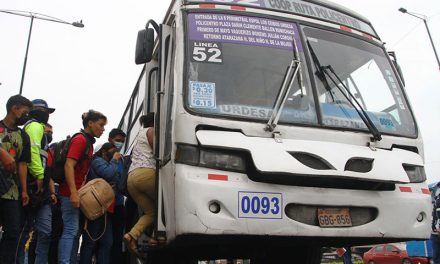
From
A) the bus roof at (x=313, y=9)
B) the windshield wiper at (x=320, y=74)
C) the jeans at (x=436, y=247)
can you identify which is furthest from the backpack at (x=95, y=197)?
the jeans at (x=436, y=247)

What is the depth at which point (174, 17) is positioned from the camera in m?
4.21

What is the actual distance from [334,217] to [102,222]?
8.87 feet

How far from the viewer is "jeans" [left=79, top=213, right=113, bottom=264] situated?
192 inches

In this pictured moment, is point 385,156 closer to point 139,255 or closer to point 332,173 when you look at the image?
point 332,173

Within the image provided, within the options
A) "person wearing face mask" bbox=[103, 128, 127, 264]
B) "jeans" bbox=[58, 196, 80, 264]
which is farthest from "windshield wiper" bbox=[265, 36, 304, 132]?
"person wearing face mask" bbox=[103, 128, 127, 264]

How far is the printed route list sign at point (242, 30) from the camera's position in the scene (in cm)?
400

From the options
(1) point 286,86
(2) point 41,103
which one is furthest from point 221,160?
(2) point 41,103

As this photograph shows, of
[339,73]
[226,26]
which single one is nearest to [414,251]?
[339,73]

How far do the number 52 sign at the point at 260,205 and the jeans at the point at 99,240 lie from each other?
7.51 feet

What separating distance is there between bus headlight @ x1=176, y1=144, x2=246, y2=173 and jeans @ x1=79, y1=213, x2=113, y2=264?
2007 millimetres

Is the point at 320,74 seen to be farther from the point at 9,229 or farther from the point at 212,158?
the point at 9,229

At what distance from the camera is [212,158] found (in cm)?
345

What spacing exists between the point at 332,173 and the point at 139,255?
75.5 inches

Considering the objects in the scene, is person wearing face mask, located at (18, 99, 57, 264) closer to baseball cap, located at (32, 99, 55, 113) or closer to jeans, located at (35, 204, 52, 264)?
jeans, located at (35, 204, 52, 264)
